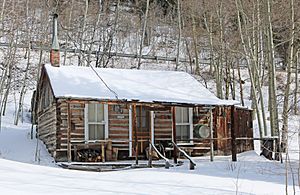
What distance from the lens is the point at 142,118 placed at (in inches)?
713

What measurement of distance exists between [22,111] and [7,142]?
772 cm

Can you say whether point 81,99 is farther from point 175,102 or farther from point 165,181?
point 165,181

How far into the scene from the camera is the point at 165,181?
1026 centimetres

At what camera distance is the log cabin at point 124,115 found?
16328 millimetres

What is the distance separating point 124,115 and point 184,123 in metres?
2.71

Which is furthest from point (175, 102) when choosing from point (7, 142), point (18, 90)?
point (18, 90)

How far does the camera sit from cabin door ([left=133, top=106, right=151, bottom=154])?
1784 cm

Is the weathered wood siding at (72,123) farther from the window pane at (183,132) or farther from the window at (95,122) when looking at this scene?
the window pane at (183,132)

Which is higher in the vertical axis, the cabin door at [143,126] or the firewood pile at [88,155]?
the cabin door at [143,126]

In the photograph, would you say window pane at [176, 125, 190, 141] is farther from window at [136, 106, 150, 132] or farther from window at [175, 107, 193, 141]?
window at [136, 106, 150, 132]

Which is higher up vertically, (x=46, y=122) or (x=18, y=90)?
(x=18, y=90)

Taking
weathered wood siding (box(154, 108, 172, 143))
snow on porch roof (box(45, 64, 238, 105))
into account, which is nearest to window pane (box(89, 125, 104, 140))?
snow on porch roof (box(45, 64, 238, 105))

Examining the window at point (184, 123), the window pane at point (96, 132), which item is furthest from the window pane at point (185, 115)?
the window pane at point (96, 132)

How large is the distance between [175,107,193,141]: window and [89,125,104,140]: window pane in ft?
10.9
